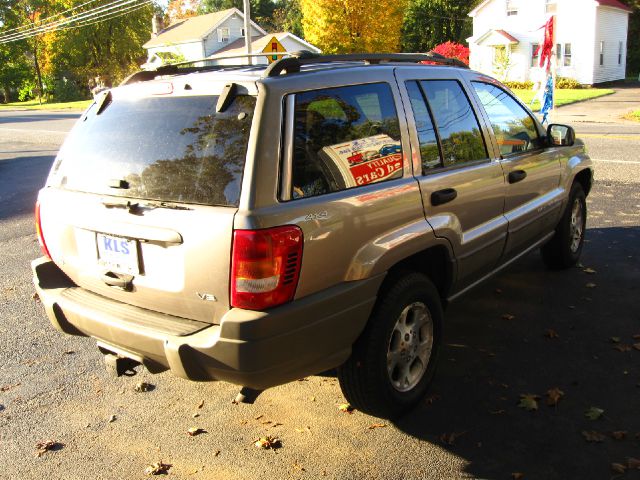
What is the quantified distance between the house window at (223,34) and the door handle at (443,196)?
57544 millimetres

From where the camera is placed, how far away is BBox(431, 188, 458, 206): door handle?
143 inches

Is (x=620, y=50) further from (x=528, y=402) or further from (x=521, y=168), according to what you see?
(x=528, y=402)

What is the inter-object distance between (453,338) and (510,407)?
3.35ft

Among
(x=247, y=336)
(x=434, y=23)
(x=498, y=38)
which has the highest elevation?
(x=434, y=23)

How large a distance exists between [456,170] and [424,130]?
36cm

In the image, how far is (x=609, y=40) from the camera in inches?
1513

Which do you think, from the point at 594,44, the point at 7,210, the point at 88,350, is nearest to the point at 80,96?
the point at 594,44

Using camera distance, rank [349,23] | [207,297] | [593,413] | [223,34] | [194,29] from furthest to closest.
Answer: [223,34] → [194,29] → [349,23] → [593,413] → [207,297]

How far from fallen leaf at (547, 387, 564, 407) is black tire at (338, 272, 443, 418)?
724mm

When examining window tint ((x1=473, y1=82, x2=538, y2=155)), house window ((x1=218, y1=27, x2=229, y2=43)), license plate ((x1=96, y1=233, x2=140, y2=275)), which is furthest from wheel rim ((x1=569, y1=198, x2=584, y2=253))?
house window ((x1=218, y1=27, x2=229, y2=43))

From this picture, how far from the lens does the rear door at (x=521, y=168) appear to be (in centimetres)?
450

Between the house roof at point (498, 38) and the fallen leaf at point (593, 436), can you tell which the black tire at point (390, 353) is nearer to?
the fallen leaf at point (593, 436)

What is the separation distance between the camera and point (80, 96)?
64375 mm

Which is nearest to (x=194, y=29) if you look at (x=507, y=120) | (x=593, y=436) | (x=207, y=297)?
(x=507, y=120)
